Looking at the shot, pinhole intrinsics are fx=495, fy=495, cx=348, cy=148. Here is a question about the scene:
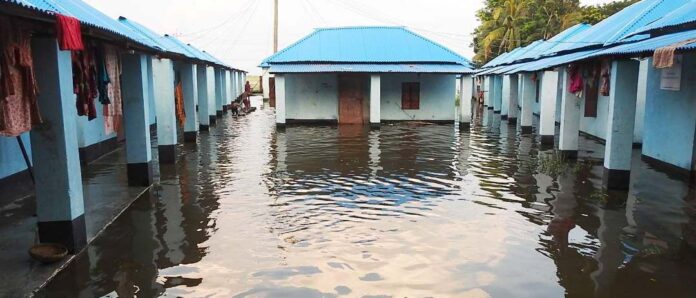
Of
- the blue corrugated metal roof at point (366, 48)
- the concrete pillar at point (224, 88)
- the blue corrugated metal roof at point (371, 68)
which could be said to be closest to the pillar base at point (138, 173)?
the blue corrugated metal roof at point (371, 68)

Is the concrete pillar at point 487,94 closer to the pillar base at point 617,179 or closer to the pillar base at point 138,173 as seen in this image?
the pillar base at point 617,179

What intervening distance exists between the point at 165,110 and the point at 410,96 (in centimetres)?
1374

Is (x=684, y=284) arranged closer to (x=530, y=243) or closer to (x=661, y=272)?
(x=661, y=272)

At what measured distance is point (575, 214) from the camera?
8.35 m

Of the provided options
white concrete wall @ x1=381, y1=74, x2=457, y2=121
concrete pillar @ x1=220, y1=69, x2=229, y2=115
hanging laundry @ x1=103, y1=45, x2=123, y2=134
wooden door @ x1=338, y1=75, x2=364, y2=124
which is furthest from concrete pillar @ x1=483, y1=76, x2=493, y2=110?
hanging laundry @ x1=103, y1=45, x2=123, y2=134

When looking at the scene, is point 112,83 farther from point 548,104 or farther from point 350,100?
point 350,100

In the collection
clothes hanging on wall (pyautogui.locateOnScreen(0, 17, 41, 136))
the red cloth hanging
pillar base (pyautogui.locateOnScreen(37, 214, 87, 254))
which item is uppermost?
the red cloth hanging

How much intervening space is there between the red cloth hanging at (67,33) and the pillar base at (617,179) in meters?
9.44

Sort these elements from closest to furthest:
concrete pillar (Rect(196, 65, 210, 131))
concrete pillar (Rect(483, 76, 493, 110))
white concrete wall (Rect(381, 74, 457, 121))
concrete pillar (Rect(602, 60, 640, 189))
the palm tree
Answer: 1. concrete pillar (Rect(602, 60, 640, 189))
2. concrete pillar (Rect(196, 65, 210, 131))
3. white concrete wall (Rect(381, 74, 457, 121))
4. concrete pillar (Rect(483, 76, 493, 110))
5. the palm tree

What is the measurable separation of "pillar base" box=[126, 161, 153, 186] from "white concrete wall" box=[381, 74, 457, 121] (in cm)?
1506

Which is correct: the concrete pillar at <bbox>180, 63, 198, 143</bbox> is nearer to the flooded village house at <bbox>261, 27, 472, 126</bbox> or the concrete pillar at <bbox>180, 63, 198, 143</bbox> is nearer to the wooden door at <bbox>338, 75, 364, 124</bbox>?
the flooded village house at <bbox>261, 27, 472, 126</bbox>

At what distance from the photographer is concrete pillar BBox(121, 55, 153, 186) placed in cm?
977

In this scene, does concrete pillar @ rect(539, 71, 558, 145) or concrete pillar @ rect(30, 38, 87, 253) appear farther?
concrete pillar @ rect(539, 71, 558, 145)

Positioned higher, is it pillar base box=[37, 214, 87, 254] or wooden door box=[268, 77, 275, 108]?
wooden door box=[268, 77, 275, 108]
